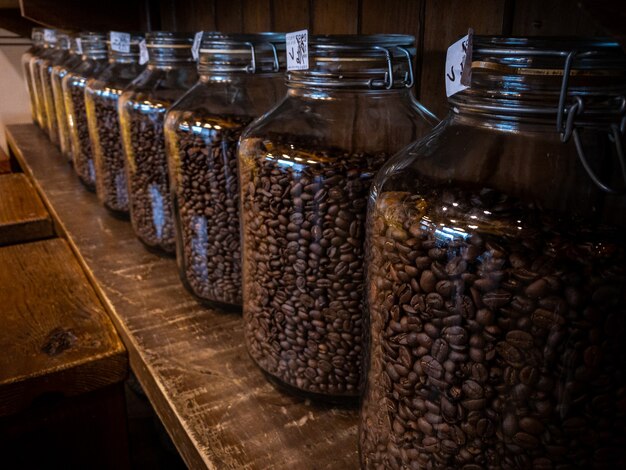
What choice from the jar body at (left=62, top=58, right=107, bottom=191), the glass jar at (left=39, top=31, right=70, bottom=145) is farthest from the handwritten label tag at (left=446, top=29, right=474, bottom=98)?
the glass jar at (left=39, top=31, right=70, bottom=145)

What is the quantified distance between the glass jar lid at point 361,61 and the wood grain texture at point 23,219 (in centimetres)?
113

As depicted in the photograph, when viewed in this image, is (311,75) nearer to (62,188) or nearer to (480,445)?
(480,445)

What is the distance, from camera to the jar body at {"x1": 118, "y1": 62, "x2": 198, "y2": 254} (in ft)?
3.19

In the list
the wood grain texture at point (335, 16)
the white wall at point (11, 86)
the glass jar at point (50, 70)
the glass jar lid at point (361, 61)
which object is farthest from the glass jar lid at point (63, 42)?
the glass jar lid at point (361, 61)

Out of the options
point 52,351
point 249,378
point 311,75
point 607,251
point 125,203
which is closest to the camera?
point 607,251

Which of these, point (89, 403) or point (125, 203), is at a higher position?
point (125, 203)

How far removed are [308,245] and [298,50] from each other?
200mm

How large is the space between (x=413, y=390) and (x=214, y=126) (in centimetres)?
48

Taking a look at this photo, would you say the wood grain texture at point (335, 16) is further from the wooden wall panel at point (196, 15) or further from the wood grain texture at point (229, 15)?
the wooden wall panel at point (196, 15)

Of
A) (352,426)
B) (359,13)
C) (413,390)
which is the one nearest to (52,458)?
(352,426)

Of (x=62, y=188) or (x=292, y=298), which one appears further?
(x=62, y=188)

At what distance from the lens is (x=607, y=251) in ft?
1.16

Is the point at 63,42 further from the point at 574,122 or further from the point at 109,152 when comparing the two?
the point at 574,122

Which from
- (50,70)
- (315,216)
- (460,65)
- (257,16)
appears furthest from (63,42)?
(460,65)
